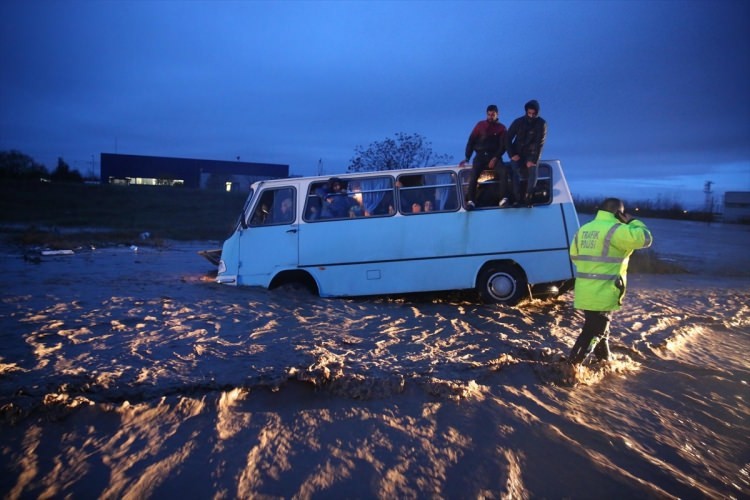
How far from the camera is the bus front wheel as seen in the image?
8.98 metres

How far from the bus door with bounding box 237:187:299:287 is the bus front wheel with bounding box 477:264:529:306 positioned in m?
3.33

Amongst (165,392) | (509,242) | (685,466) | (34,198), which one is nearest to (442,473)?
(685,466)

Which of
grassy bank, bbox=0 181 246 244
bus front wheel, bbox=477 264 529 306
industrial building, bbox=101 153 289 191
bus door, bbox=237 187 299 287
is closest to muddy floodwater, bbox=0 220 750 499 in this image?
bus front wheel, bbox=477 264 529 306

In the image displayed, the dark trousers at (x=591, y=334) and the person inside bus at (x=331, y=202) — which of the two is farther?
the person inside bus at (x=331, y=202)

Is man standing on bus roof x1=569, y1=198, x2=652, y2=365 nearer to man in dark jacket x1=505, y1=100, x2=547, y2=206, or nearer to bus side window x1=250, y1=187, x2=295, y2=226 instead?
man in dark jacket x1=505, y1=100, x2=547, y2=206

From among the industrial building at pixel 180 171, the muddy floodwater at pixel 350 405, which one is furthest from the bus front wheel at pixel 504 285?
the industrial building at pixel 180 171

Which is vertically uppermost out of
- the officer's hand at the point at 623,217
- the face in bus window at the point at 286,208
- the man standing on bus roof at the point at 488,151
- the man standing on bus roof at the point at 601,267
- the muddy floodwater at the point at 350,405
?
the man standing on bus roof at the point at 488,151

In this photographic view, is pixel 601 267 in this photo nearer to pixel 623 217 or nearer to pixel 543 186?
pixel 623 217

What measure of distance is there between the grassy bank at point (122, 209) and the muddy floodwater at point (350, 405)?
19888 mm

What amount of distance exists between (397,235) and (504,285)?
2.02m

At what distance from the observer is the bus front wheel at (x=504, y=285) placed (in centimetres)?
898

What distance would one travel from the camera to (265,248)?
357 inches

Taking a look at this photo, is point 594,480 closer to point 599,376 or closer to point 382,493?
point 382,493

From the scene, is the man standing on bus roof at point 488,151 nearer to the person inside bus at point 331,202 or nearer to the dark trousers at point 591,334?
the person inside bus at point 331,202
